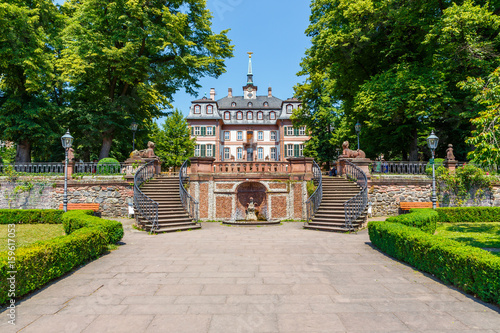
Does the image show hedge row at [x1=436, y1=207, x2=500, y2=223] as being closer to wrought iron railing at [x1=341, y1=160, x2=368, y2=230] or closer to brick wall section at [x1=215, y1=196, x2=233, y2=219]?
wrought iron railing at [x1=341, y1=160, x2=368, y2=230]

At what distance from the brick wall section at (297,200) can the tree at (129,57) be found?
11133 millimetres

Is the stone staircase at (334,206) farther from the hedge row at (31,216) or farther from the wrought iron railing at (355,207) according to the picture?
the hedge row at (31,216)

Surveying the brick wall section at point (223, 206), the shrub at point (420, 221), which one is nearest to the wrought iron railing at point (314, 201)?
the brick wall section at point (223, 206)

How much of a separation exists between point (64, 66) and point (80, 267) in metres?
16.9

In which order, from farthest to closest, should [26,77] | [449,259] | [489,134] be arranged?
1. [26,77]
2. [489,134]
3. [449,259]

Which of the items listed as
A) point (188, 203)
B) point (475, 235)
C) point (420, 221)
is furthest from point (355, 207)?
point (188, 203)

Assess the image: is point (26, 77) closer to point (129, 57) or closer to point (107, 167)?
point (129, 57)

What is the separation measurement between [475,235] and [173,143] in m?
31.6

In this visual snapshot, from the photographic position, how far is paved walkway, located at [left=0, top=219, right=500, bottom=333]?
3924mm

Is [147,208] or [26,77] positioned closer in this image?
[147,208]

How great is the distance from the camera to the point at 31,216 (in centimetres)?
1320

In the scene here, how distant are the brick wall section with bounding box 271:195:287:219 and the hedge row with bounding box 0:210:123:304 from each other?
901 cm

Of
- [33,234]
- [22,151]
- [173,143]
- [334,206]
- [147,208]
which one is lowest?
[33,234]

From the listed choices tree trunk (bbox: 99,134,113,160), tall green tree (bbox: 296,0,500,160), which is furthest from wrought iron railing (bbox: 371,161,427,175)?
tree trunk (bbox: 99,134,113,160)
